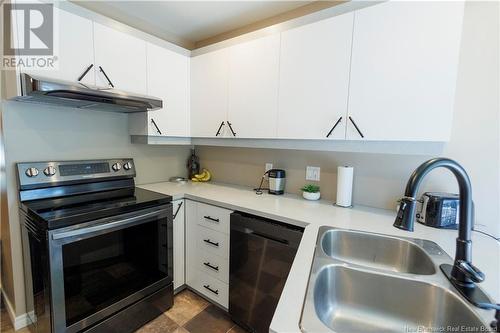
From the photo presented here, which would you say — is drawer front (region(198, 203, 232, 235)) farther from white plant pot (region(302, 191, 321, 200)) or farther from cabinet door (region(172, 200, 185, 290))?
white plant pot (region(302, 191, 321, 200))

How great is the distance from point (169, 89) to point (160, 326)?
1866 mm

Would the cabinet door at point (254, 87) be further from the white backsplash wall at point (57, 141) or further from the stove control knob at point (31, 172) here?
the stove control knob at point (31, 172)

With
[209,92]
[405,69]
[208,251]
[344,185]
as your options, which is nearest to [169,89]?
[209,92]

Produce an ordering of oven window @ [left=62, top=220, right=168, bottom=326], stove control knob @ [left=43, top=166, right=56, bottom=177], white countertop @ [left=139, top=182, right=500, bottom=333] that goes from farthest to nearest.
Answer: stove control knob @ [left=43, top=166, right=56, bottom=177] → oven window @ [left=62, top=220, right=168, bottom=326] → white countertop @ [left=139, top=182, right=500, bottom=333]

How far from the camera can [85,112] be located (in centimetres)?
188

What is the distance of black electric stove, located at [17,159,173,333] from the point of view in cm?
129

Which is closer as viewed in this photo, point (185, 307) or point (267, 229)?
point (267, 229)

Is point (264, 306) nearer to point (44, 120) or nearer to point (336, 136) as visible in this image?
point (336, 136)

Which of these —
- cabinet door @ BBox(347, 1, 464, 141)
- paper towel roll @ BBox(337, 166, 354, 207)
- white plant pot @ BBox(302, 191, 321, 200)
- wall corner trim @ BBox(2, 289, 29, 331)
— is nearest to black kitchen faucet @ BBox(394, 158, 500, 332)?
cabinet door @ BBox(347, 1, 464, 141)

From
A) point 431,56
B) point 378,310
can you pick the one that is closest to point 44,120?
point 378,310

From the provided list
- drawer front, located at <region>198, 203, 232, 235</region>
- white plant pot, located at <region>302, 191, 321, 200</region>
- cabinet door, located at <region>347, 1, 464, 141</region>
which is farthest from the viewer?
white plant pot, located at <region>302, 191, 321, 200</region>

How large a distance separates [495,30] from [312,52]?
0.94 m

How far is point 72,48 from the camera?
1.54 metres

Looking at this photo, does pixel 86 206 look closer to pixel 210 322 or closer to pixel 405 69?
pixel 210 322
